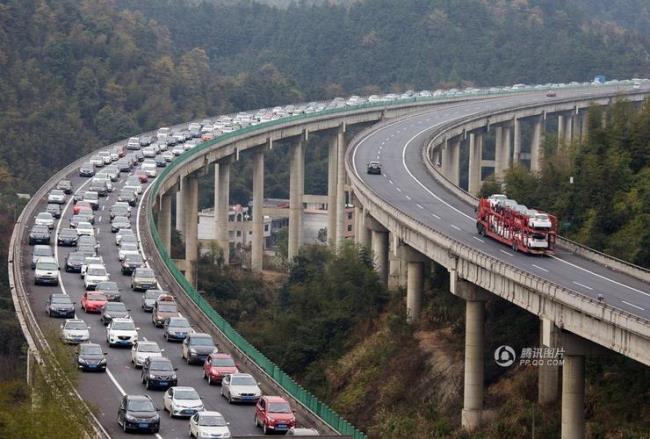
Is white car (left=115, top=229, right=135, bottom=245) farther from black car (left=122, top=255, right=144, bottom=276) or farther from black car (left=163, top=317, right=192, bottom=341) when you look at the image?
black car (left=163, top=317, right=192, bottom=341)

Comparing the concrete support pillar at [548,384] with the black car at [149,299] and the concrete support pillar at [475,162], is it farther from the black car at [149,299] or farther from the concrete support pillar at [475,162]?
the concrete support pillar at [475,162]

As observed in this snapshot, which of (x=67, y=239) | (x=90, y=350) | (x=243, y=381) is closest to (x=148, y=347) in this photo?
(x=90, y=350)

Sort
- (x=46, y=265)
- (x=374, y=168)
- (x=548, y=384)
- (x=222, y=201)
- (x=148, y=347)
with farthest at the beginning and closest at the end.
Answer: (x=222, y=201) → (x=374, y=168) → (x=46, y=265) → (x=548, y=384) → (x=148, y=347)

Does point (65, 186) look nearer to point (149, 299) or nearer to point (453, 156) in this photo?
point (149, 299)

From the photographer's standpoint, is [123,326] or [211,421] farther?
[123,326]

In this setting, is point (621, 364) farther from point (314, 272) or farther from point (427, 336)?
point (314, 272)

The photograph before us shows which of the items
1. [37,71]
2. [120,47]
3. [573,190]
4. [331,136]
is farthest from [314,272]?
[120,47]

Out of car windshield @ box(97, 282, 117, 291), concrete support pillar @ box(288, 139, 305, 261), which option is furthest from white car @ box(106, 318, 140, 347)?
concrete support pillar @ box(288, 139, 305, 261)

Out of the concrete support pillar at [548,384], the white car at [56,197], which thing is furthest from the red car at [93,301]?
the white car at [56,197]
